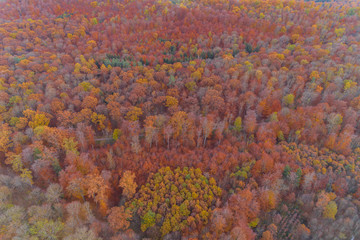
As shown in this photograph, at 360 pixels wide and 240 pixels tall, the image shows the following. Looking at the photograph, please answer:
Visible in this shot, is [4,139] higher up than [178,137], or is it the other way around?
[4,139]

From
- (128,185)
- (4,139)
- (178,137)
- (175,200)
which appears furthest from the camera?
(178,137)

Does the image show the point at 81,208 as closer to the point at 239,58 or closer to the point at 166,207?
the point at 166,207

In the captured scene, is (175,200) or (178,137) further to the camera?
(178,137)

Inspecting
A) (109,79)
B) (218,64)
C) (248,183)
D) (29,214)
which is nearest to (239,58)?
(218,64)

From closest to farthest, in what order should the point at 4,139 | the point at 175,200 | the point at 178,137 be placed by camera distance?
1. the point at 175,200
2. the point at 4,139
3. the point at 178,137

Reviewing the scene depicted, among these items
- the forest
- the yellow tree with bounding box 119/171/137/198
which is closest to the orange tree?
the forest

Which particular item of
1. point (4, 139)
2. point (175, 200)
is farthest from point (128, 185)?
point (4, 139)

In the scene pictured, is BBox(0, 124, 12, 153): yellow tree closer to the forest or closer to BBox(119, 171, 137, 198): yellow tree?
the forest

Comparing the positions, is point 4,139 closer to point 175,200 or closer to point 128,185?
point 128,185

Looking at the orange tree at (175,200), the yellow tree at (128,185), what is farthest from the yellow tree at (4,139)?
the orange tree at (175,200)

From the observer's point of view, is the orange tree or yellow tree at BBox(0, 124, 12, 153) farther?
yellow tree at BBox(0, 124, 12, 153)
